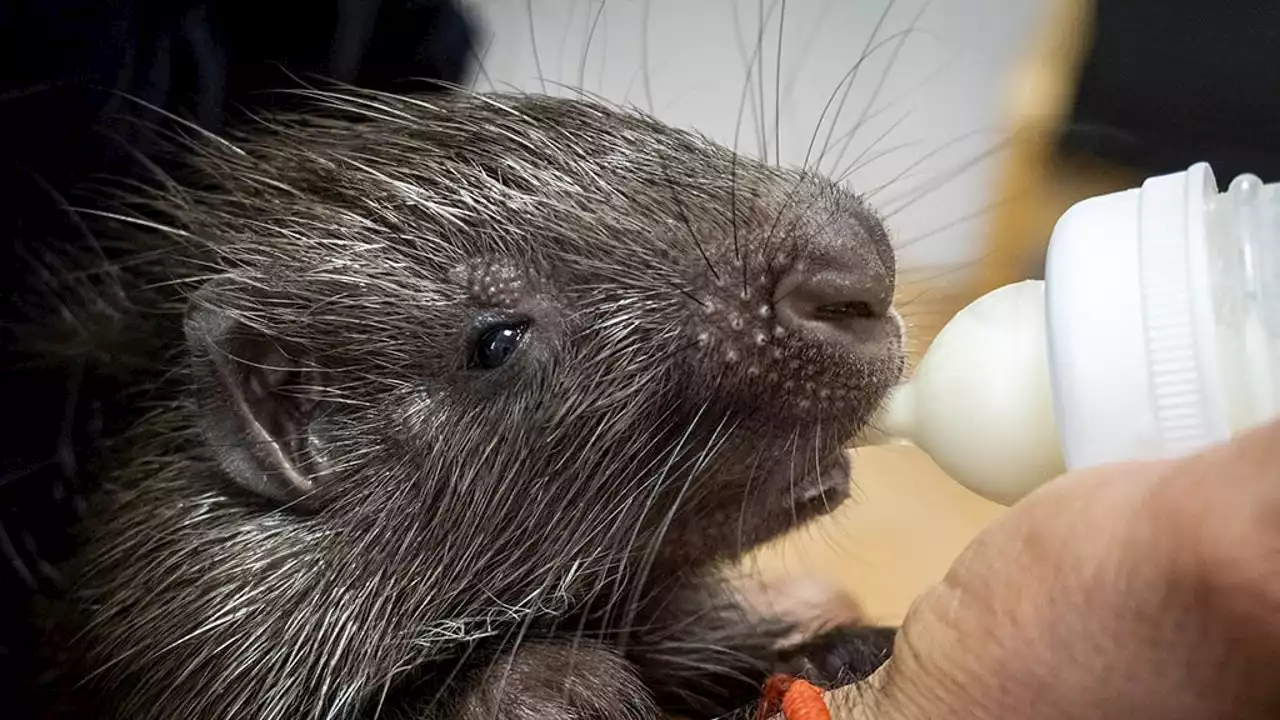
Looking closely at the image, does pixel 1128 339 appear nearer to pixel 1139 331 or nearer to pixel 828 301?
pixel 1139 331

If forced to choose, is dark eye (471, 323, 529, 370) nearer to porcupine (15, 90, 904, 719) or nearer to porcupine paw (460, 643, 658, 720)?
porcupine (15, 90, 904, 719)

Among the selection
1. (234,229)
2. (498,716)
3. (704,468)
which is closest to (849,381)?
(704,468)

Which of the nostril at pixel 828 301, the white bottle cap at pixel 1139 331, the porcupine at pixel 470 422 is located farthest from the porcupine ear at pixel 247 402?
the white bottle cap at pixel 1139 331

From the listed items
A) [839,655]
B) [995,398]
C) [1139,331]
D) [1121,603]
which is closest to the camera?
[1121,603]

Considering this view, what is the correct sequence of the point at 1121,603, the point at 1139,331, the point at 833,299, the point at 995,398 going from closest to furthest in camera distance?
the point at 1121,603 < the point at 1139,331 < the point at 995,398 < the point at 833,299

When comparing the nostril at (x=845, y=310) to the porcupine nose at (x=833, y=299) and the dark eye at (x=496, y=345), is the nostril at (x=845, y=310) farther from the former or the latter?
the dark eye at (x=496, y=345)

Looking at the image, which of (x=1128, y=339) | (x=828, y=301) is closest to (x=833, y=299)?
(x=828, y=301)
